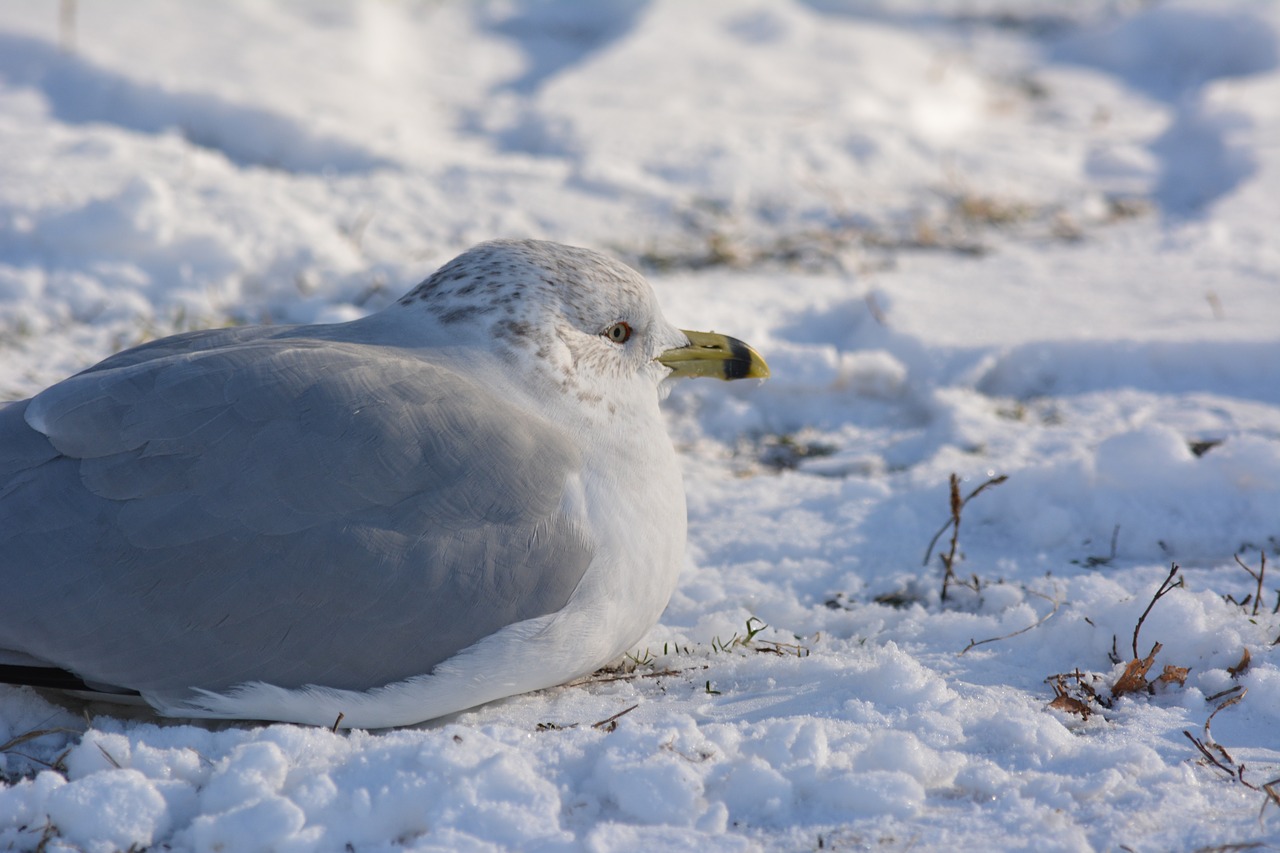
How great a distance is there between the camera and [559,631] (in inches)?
101

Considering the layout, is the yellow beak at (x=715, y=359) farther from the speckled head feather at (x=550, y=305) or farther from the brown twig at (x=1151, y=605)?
the brown twig at (x=1151, y=605)

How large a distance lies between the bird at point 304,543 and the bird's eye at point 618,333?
409 millimetres

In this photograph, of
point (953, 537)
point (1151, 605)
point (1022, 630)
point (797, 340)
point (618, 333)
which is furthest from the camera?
point (797, 340)

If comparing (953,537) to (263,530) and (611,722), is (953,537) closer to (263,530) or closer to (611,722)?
(611,722)

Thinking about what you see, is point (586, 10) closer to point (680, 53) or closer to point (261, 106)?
point (680, 53)

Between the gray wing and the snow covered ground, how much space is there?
195 mm

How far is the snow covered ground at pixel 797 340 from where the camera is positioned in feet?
7.17

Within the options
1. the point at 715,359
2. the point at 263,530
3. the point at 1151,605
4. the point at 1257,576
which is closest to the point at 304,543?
the point at 263,530

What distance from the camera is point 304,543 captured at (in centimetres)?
241

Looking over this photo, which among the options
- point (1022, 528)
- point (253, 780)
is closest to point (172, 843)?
point (253, 780)

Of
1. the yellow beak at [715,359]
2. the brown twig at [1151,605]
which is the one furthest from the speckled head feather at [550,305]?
the brown twig at [1151,605]

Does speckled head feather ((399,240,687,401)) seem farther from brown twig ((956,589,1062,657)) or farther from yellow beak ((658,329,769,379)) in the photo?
brown twig ((956,589,1062,657))

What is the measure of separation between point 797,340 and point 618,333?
1.92 metres

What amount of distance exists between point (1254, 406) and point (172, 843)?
3.74 meters
